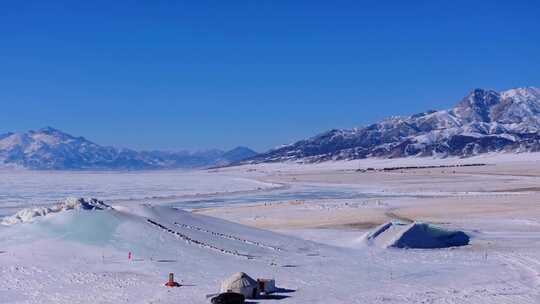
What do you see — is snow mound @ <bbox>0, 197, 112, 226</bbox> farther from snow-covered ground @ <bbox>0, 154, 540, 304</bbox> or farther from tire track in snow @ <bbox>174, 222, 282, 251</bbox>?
tire track in snow @ <bbox>174, 222, 282, 251</bbox>

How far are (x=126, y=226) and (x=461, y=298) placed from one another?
15782 millimetres

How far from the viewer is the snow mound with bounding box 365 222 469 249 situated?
35.2m

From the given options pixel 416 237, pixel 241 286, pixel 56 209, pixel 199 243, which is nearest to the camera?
pixel 241 286

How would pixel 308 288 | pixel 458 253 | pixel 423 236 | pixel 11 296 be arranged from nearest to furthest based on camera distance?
pixel 11 296 < pixel 308 288 < pixel 458 253 < pixel 423 236

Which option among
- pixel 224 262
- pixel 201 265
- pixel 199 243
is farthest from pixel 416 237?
pixel 201 265

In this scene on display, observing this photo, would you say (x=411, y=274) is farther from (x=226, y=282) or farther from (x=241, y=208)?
(x=241, y=208)

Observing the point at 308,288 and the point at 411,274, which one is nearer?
the point at 308,288

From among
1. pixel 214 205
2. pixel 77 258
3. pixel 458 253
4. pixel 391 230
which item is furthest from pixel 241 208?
pixel 77 258

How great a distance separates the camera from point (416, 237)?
116 ft

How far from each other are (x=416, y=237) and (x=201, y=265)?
13645 millimetres

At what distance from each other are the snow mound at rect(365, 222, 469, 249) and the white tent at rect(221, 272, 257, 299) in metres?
14.2

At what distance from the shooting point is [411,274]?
26984 mm

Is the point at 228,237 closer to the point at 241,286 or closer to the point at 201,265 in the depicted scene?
the point at 201,265

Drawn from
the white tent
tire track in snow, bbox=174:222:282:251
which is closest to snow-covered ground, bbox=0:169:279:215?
tire track in snow, bbox=174:222:282:251
